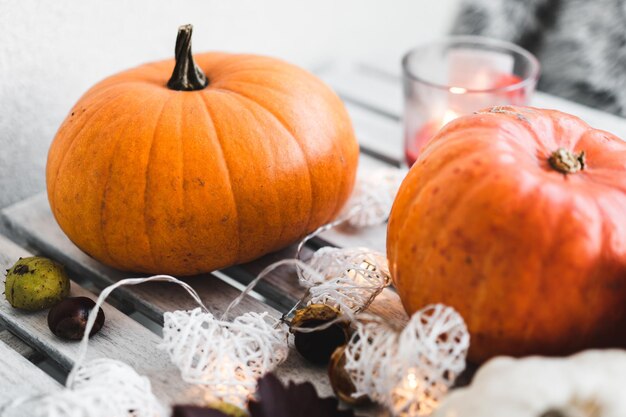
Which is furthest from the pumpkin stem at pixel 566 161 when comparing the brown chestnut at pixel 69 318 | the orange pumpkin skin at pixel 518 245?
the brown chestnut at pixel 69 318

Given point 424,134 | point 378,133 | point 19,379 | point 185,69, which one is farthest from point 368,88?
point 19,379

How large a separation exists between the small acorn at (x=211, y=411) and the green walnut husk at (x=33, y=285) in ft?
0.89

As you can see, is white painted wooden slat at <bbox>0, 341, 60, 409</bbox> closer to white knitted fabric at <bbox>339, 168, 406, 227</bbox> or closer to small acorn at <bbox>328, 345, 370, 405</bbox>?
small acorn at <bbox>328, 345, 370, 405</bbox>

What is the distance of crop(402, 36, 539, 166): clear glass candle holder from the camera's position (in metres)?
1.03

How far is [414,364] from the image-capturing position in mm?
580

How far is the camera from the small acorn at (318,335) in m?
0.69

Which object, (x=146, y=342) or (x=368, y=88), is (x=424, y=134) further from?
(x=146, y=342)

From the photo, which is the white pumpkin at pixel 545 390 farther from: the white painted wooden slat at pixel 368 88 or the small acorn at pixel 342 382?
the white painted wooden slat at pixel 368 88

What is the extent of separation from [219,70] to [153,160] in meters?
0.20

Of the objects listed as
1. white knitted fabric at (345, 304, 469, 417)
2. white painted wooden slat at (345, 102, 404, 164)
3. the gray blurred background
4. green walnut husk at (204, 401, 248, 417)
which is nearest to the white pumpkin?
white knitted fabric at (345, 304, 469, 417)

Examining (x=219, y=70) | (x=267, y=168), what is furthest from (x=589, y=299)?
(x=219, y=70)

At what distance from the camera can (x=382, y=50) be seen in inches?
68.7

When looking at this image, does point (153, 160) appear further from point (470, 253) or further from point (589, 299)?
point (589, 299)

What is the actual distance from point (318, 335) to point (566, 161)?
295 millimetres
